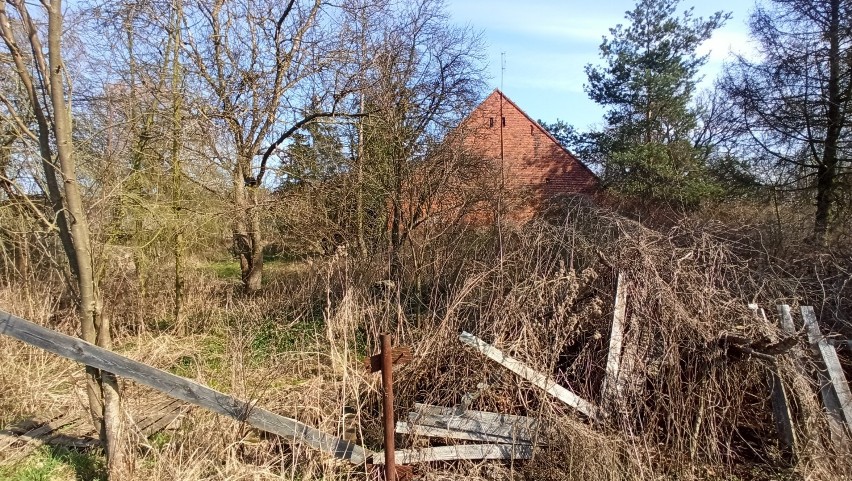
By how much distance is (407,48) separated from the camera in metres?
12.3

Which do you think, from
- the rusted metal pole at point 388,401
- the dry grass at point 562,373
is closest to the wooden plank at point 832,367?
the dry grass at point 562,373

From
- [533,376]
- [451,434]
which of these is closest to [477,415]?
[451,434]

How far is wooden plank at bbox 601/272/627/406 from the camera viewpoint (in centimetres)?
442

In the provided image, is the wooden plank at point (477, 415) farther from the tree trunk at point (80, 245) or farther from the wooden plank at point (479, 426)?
the tree trunk at point (80, 245)

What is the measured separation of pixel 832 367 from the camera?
442cm

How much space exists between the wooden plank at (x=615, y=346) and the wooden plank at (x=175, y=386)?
83.7 inches

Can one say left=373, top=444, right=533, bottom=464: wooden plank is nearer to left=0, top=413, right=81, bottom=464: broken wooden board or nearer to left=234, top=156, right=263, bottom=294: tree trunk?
left=0, top=413, right=81, bottom=464: broken wooden board

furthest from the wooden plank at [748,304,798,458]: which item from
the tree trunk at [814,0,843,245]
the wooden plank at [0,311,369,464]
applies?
the tree trunk at [814,0,843,245]

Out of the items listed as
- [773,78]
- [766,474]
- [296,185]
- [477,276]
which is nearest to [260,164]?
[296,185]

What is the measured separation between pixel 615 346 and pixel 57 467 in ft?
15.8

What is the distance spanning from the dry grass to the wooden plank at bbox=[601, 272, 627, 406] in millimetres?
94

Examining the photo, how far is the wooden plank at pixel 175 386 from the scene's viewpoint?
3.50 m

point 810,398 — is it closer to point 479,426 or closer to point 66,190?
point 479,426

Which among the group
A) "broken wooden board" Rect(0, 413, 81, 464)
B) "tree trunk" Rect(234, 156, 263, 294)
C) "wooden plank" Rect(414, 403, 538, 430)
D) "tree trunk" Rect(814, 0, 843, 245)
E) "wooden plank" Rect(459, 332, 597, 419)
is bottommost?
"broken wooden board" Rect(0, 413, 81, 464)
